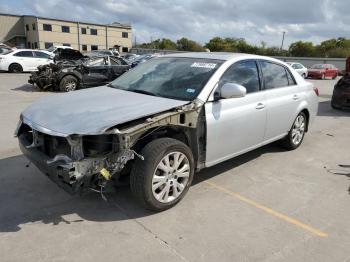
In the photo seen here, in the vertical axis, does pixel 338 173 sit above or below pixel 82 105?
below

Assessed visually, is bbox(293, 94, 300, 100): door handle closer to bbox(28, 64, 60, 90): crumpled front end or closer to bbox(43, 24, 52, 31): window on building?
bbox(28, 64, 60, 90): crumpled front end

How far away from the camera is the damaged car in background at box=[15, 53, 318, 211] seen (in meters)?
3.34

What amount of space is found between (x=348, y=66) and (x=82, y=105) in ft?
33.7

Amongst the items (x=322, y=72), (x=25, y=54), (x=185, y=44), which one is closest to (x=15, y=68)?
(x=25, y=54)

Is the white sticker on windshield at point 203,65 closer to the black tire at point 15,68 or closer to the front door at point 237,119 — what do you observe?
the front door at point 237,119

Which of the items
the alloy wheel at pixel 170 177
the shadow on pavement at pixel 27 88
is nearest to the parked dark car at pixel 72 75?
the shadow on pavement at pixel 27 88

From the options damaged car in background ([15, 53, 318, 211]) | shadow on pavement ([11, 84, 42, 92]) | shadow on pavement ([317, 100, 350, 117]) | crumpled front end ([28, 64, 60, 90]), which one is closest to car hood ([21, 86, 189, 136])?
damaged car in background ([15, 53, 318, 211])

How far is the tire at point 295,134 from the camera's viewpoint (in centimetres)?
598

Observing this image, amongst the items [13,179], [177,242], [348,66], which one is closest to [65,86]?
[13,179]

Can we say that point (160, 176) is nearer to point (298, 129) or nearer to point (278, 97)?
point (278, 97)

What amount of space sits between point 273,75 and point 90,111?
3.10m

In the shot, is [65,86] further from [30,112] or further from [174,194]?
[174,194]

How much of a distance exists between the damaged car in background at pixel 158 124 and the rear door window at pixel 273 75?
0.07 ft

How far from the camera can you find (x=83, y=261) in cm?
292
